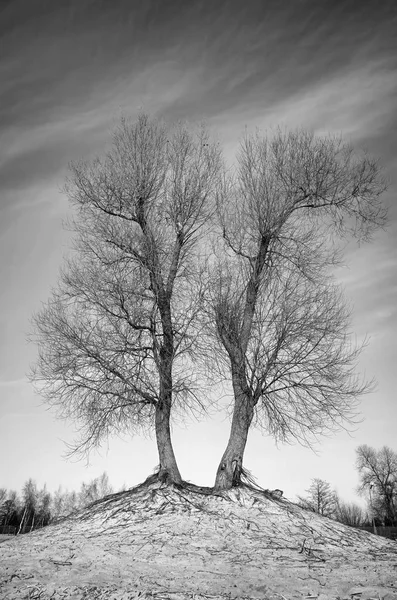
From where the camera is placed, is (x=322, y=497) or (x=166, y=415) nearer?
(x=166, y=415)

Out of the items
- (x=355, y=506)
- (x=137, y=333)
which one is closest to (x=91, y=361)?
(x=137, y=333)

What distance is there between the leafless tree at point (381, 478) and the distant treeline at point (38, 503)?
110ft

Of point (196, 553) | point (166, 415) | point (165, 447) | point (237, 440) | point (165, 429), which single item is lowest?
point (196, 553)

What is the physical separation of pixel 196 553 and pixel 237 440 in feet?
12.3

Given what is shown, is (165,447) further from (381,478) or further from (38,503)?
(38,503)

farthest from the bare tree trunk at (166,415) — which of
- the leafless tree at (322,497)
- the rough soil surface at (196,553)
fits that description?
the leafless tree at (322,497)

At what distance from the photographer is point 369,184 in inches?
488

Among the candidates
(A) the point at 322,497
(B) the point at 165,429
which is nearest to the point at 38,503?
(A) the point at 322,497

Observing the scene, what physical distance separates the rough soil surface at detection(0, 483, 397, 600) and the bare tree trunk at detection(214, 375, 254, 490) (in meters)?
0.41

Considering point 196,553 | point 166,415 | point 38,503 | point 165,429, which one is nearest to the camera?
point 196,553

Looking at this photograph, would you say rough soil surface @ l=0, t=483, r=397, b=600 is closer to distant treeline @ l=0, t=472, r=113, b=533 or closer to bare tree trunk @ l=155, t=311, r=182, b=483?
bare tree trunk @ l=155, t=311, r=182, b=483

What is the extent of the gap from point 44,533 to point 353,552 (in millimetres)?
6017

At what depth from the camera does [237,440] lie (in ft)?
31.8

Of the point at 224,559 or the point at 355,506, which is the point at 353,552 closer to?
the point at 224,559
